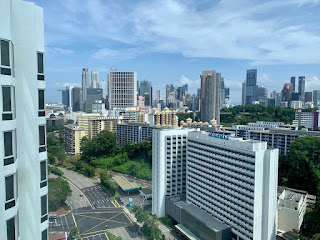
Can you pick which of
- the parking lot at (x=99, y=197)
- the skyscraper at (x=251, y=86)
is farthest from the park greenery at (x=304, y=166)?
the skyscraper at (x=251, y=86)

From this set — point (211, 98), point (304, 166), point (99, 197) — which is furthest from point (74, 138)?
point (211, 98)

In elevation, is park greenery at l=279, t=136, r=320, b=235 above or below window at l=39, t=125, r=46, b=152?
below

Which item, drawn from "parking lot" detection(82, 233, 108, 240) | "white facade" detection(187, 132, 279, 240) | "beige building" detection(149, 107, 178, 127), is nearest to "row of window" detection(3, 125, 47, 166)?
"white facade" detection(187, 132, 279, 240)

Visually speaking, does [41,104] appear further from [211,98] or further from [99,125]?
[211,98]

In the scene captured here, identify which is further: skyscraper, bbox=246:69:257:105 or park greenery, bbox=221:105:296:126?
skyscraper, bbox=246:69:257:105

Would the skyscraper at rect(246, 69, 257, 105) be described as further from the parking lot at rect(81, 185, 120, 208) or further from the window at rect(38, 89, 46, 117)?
the window at rect(38, 89, 46, 117)

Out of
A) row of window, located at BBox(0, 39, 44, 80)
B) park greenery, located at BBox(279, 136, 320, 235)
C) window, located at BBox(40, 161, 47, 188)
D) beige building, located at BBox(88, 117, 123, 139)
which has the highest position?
row of window, located at BBox(0, 39, 44, 80)

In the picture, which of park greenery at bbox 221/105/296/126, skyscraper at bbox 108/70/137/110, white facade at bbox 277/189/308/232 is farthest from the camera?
skyscraper at bbox 108/70/137/110

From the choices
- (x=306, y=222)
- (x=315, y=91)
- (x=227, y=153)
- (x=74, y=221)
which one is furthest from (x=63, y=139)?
(x=315, y=91)
